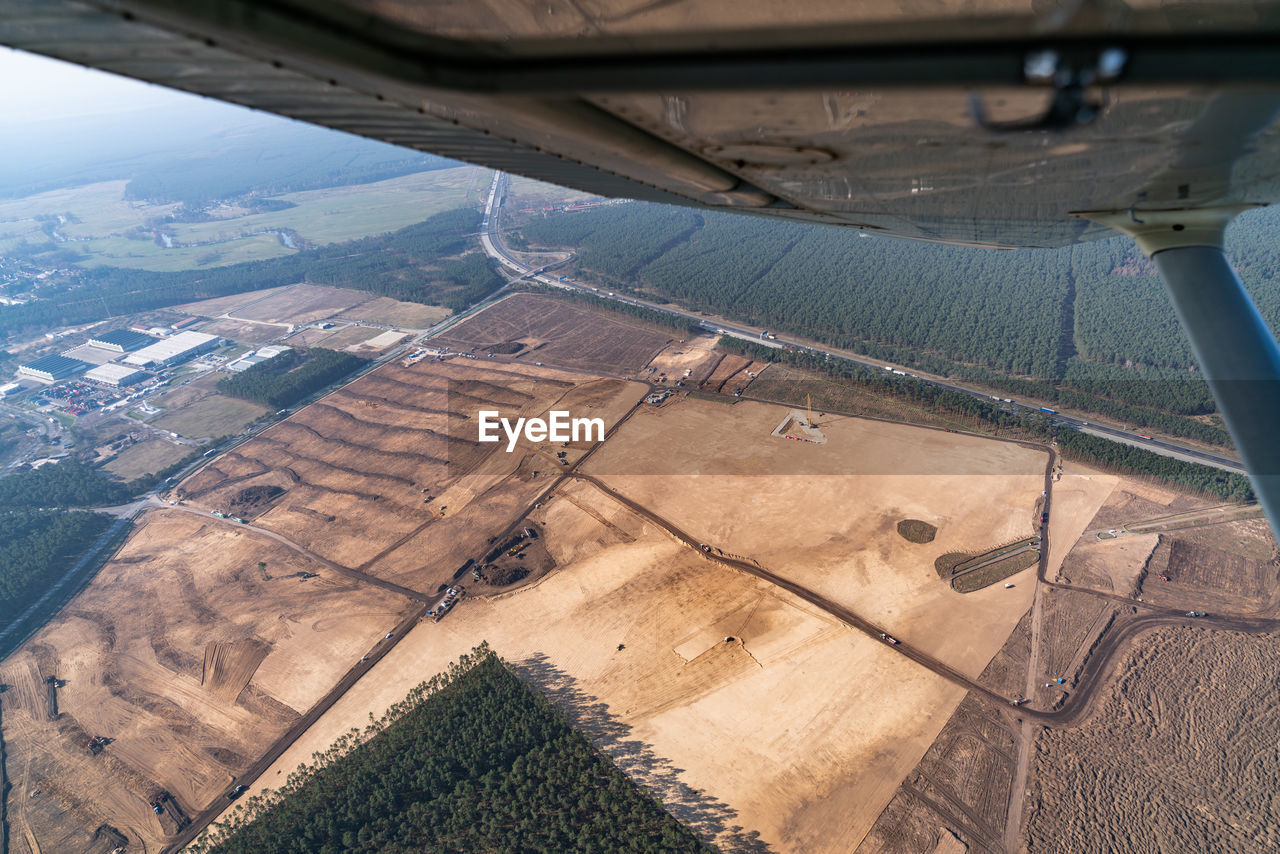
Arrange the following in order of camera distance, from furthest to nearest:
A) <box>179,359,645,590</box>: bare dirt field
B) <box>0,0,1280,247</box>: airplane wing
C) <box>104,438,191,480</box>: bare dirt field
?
<box>104,438,191,480</box>: bare dirt field → <box>179,359,645,590</box>: bare dirt field → <box>0,0,1280,247</box>: airplane wing

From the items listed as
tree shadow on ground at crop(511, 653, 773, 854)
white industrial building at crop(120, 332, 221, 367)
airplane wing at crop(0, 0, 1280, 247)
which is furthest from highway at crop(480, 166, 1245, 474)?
white industrial building at crop(120, 332, 221, 367)

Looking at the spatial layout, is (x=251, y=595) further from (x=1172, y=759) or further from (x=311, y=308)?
(x=311, y=308)

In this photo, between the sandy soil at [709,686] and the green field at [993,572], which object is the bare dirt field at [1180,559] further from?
the sandy soil at [709,686]

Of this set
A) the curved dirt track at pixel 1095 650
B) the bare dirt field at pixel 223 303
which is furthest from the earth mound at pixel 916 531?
the bare dirt field at pixel 223 303

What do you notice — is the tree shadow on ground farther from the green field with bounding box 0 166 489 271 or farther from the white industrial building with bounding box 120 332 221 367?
A: the green field with bounding box 0 166 489 271

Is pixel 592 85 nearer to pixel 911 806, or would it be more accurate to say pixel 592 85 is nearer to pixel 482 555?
pixel 911 806

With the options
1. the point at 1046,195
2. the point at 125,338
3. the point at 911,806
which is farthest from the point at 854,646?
the point at 125,338
